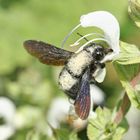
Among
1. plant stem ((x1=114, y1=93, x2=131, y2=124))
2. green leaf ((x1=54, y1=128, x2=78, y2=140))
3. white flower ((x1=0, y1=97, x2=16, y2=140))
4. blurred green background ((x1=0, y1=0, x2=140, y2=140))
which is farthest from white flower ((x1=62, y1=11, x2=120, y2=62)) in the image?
blurred green background ((x1=0, y1=0, x2=140, y2=140))

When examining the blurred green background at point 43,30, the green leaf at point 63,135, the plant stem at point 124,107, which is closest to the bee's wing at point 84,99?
the plant stem at point 124,107

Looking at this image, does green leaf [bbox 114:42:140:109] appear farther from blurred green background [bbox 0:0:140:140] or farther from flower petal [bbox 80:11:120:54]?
blurred green background [bbox 0:0:140:140]

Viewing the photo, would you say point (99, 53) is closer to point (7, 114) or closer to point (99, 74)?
point (99, 74)

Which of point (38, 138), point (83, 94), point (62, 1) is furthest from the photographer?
point (62, 1)

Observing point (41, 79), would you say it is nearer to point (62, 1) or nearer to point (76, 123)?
point (76, 123)

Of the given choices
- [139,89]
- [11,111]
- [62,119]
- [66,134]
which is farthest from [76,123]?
[139,89]

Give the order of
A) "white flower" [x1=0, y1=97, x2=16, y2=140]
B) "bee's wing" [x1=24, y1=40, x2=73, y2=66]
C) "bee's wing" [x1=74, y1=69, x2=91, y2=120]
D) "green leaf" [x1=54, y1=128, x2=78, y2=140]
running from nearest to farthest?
"bee's wing" [x1=74, y1=69, x2=91, y2=120] → "bee's wing" [x1=24, y1=40, x2=73, y2=66] → "green leaf" [x1=54, y1=128, x2=78, y2=140] → "white flower" [x1=0, y1=97, x2=16, y2=140]

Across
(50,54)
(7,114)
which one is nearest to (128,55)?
(50,54)
